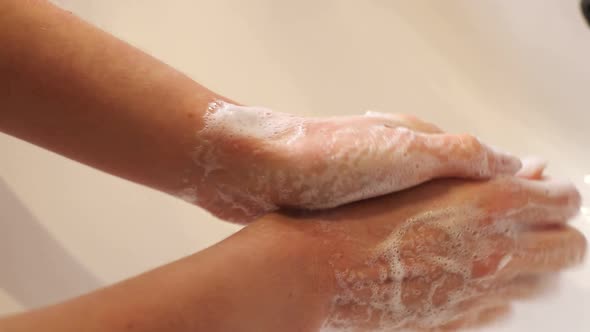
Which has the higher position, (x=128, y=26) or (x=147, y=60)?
(x=128, y=26)

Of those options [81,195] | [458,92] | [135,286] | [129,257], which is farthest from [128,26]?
[135,286]

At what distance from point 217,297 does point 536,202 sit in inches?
15.8

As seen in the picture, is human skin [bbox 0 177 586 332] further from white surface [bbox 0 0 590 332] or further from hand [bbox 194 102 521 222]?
white surface [bbox 0 0 590 332]

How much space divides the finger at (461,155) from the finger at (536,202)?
0.10 ft

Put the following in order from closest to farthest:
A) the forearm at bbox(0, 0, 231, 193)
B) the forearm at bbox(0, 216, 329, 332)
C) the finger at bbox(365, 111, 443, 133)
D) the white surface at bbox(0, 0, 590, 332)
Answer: the forearm at bbox(0, 216, 329, 332) < the forearm at bbox(0, 0, 231, 193) < the finger at bbox(365, 111, 443, 133) < the white surface at bbox(0, 0, 590, 332)

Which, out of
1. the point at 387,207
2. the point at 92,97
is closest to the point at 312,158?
the point at 387,207

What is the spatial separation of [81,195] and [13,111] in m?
0.49

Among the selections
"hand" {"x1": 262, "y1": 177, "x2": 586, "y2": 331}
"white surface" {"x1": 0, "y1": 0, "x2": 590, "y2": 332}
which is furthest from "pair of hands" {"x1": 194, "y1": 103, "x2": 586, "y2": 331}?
"white surface" {"x1": 0, "y1": 0, "x2": 590, "y2": 332}

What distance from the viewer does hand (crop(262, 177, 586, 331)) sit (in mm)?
583

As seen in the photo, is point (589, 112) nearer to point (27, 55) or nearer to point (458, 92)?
point (458, 92)

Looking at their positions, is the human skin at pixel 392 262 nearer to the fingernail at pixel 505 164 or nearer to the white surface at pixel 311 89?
the fingernail at pixel 505 164

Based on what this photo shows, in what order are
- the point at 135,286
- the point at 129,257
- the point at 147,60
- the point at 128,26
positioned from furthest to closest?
the point at 128,26, the point at 129,257, the point at 147,60, the point at 135,286

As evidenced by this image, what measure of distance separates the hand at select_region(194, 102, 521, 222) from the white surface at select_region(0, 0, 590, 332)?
1.24 ft

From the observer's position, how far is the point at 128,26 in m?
1.16
